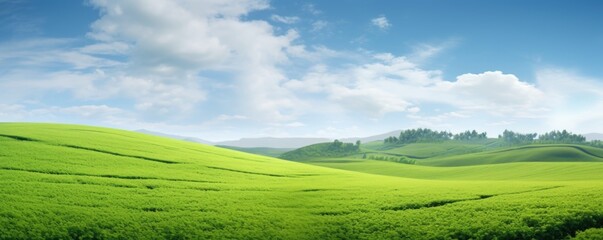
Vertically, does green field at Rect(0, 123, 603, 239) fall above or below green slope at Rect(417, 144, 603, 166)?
below

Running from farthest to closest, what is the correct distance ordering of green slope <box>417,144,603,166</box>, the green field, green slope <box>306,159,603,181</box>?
green slope <box>417,144,603,166</box>, green slope <box>306,159,603,181</box>, the green field

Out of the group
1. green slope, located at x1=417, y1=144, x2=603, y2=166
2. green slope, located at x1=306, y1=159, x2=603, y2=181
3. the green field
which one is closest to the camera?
the green field

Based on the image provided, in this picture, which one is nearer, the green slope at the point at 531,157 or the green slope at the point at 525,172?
the green slope at the point at 525,172

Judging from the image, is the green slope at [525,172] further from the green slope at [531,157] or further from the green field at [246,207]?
the green slope at [531,157]

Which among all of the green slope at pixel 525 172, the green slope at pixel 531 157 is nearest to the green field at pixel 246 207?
the green slope at pixel 525 172

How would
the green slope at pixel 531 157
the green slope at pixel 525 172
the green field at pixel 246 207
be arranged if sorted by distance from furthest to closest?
the green slope at pixel 531 157 → the green slope at pixel 525 172 → the green field at pixel 246 207

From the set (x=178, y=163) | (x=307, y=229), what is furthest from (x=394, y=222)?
(x=178, y=163)

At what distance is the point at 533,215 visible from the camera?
65.5 feet

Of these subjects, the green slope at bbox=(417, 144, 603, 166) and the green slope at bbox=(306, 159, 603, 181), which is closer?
the green slope at bbox=(306, 159, 603, 181)

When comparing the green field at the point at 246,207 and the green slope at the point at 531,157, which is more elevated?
the green slope at the point at 531,157

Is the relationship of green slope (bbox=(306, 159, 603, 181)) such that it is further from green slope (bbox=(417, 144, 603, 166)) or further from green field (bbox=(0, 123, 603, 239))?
green slope (bbox=(417, 144, 603, 166))

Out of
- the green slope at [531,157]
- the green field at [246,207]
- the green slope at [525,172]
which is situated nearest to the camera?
the green field at [246,207]

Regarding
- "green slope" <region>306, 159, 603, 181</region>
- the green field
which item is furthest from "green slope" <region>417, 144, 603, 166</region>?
the green field

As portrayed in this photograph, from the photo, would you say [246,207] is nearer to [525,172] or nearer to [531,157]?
[525,172]
